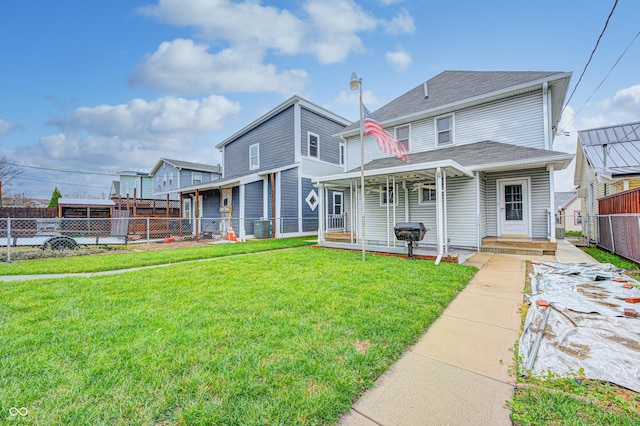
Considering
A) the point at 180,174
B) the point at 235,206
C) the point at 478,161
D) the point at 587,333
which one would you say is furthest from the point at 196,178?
the point at 587,333

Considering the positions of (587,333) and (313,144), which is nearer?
(587,333)

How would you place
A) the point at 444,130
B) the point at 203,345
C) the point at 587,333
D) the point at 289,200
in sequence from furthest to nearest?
the point at 289,200 < the point at 444,130 < the point at 587,333 < the point at 203,345

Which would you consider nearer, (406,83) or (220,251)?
(220,251)

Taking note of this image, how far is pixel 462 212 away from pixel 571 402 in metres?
8.15

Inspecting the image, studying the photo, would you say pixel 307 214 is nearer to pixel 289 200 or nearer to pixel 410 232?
pixel 289 200

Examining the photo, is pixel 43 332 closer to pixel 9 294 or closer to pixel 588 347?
pixel 9 294

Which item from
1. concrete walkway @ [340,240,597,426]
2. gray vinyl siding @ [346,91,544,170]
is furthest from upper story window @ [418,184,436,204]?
concrete walkway @ [340,240,597,426]

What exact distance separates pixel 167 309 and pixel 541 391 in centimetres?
396

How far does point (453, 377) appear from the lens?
2.18 meters

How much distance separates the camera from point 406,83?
13883 mm

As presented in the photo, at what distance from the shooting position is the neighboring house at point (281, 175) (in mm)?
13750

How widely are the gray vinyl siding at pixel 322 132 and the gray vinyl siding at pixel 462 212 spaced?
322 inches

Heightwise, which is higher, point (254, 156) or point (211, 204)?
point (254, 156)

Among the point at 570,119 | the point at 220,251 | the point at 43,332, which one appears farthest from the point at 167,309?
the point at 570,119
